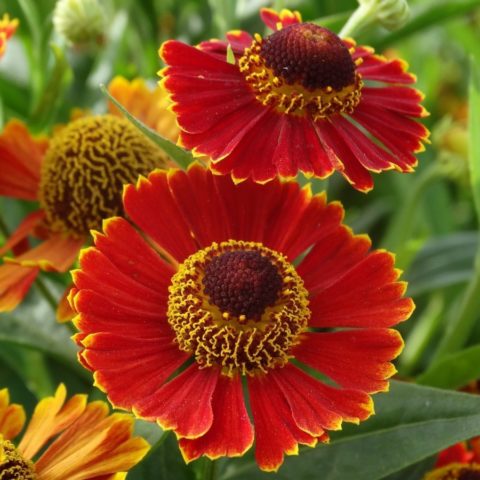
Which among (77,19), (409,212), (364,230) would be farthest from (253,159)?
(364,230)

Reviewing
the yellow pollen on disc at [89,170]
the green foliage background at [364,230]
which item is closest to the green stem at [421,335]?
the green foliage background at [364,230]

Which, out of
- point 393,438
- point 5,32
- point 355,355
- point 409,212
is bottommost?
point 409,212

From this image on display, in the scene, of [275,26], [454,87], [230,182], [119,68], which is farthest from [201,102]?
[454,87]

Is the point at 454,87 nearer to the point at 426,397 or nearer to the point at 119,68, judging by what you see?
the point at 119,68

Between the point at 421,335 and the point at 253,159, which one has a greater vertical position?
the point at 253,159

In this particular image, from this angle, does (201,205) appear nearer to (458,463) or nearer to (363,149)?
(363,149)

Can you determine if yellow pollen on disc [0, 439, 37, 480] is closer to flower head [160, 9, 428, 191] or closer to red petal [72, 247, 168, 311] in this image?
red petal [72, 247, 168, 311]

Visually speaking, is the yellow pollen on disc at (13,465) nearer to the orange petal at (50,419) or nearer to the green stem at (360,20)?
the orange petal at (50,419)

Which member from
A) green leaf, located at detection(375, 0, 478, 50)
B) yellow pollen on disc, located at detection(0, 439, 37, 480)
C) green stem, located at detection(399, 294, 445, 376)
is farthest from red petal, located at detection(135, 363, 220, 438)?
green leaf, located at detection(375, 0, 478, 50)
